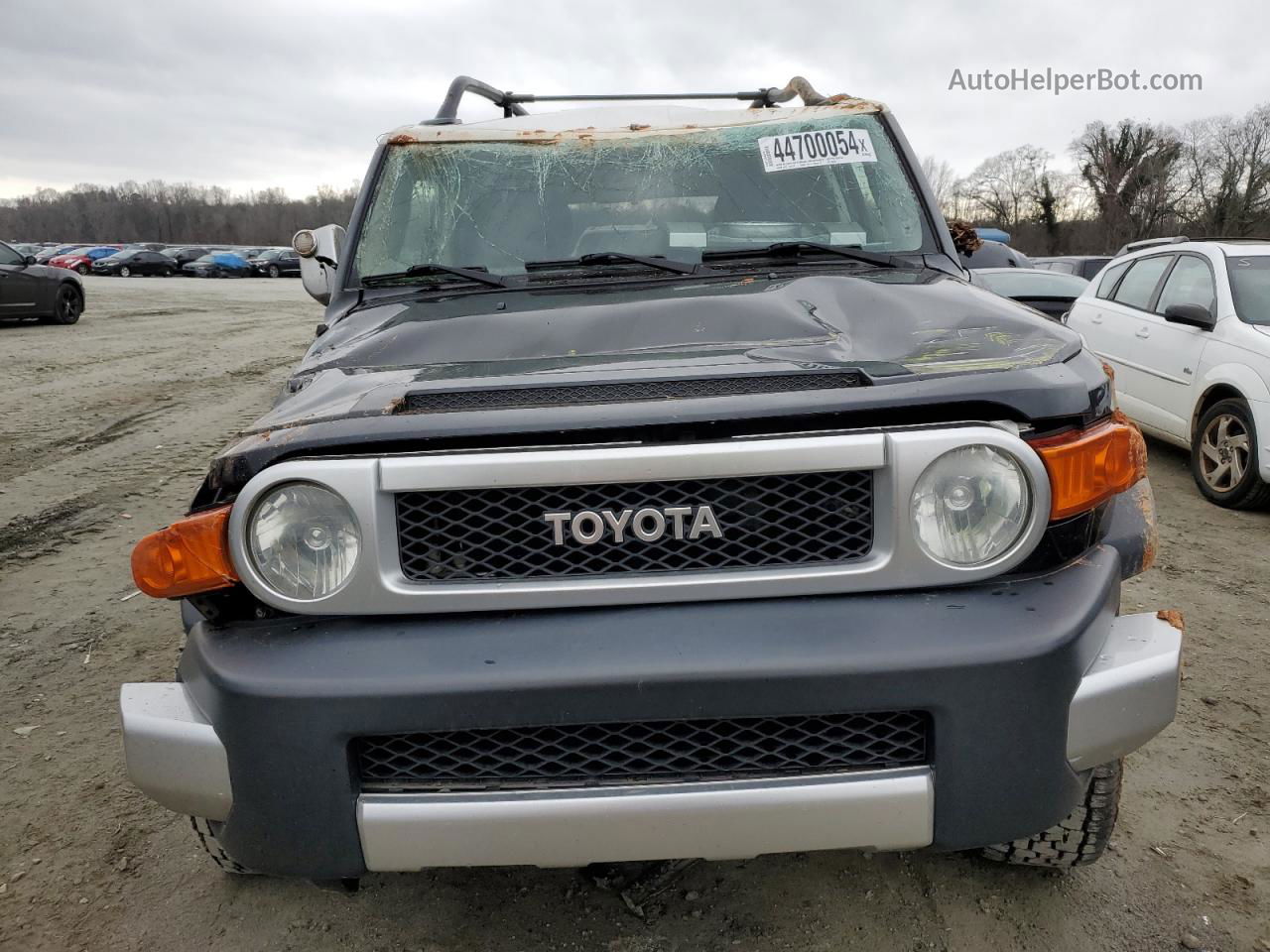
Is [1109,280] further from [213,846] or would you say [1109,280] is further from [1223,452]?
[213,846]

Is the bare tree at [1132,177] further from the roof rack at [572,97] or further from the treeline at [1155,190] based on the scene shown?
the roof rack at [572,97]

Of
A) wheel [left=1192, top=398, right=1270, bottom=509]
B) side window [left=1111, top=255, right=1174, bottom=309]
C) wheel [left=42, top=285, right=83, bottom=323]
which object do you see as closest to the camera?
wheel [left=1192, top=398, right=1270, bottom=509]

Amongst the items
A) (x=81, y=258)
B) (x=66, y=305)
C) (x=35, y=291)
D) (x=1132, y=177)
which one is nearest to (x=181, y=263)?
(x=81, y=258)

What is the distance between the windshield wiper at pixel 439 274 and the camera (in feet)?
8.54

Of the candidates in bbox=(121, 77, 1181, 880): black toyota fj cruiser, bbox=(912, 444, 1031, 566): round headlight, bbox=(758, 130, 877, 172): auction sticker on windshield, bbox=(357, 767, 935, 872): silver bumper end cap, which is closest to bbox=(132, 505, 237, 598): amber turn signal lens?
bbox=(121, 77, 1181, 880): black toyota fj cruiser

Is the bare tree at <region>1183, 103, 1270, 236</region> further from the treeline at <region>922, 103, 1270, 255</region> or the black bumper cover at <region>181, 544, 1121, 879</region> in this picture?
the black bumper cover at <region>181, 544, 1121, 879</region>

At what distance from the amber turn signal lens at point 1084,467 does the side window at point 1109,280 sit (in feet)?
20.8

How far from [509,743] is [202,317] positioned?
1985 cm

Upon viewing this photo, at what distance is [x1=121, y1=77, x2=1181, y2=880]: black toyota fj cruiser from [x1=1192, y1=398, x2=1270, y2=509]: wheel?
14.4ft

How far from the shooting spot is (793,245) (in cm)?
264

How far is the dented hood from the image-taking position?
1756 millimetres

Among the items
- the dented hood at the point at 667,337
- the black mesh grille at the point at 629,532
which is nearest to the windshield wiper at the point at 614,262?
the dented hood at the point at 667,337

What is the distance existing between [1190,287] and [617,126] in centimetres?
490

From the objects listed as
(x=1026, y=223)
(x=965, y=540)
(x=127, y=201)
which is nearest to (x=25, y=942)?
(x=965, y=540)
